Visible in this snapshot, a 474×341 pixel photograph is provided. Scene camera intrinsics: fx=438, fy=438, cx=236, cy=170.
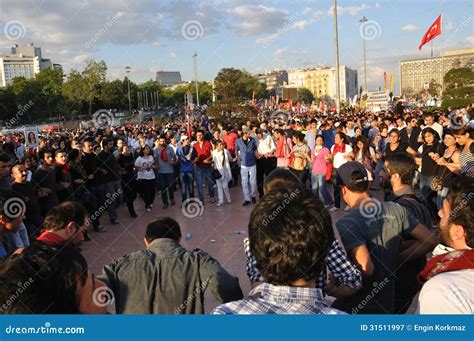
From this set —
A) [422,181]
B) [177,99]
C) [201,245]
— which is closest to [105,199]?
[201,245]

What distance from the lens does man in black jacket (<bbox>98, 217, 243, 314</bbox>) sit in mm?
2549

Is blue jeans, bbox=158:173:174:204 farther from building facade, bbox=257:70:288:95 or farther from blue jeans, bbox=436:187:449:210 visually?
building facade, bbox=257:70:288:95

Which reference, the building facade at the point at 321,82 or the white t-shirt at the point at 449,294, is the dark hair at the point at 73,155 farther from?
the building facade at the point at 321,82

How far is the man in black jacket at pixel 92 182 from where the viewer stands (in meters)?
8.44

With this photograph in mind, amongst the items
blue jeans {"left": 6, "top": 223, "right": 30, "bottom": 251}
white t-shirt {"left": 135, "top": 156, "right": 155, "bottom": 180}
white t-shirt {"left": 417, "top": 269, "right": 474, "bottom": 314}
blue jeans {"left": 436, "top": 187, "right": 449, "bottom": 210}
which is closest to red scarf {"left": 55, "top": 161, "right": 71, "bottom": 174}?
white t-shirt {"left": 135, "top": 156, "right": 155, "bottom": 180}

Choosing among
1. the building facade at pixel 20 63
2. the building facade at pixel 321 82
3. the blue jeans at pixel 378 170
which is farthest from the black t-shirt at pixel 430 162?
the building facade at pixel 20 63

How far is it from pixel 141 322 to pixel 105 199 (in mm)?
7475

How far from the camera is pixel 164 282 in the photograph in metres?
2.57

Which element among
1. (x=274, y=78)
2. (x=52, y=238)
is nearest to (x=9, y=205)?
(x=52, y=238)

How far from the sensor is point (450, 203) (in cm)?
245

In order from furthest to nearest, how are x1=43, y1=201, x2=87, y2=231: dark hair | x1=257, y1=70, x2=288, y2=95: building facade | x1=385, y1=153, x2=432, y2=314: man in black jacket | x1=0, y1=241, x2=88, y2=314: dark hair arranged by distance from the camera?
x1=257, y1=70, x2=288, y2=95: building facade, x1=385, y1=153, x2=432, y2=314: man in black jacket, x1=43, y1=201, x2=87, y2=231: dark hair, x1=0, y1=241, x2=88, y2=314: dark hair

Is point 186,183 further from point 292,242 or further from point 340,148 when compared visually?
point 292,242

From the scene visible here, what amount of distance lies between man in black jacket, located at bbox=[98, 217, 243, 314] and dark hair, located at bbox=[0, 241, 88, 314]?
494 millimetres

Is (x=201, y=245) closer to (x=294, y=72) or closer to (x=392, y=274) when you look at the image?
(x=392, y=274)
